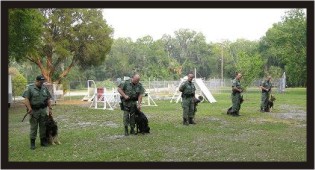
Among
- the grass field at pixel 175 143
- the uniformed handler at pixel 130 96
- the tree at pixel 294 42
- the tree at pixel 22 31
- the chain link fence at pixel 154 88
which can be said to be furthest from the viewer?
the tree at pixel 294 42

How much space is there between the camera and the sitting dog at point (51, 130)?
967 cm

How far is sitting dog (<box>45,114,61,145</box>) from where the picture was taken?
31.7ft

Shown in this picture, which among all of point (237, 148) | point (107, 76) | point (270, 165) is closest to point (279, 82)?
point (107, 76)

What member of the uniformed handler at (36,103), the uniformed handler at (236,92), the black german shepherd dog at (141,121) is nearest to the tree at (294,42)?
the uniformed handler at (236,92)

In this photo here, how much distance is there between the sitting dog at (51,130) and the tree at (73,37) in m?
22.0

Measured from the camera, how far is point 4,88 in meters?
6.45

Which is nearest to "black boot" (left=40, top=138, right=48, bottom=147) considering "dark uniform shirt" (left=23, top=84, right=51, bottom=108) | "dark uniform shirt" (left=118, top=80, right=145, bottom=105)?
"dark uniform shirt" (left=23, top=84, right=51, bottom=108)

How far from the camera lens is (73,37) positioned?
3272cm

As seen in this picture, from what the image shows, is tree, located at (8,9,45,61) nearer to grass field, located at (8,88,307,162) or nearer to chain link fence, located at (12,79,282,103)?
grass field, located at (8,88,307,162)

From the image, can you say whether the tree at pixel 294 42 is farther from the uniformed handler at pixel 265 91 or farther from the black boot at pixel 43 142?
the black boot at pixel 43 142

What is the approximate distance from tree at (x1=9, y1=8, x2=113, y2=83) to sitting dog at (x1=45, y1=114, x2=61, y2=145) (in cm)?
2196

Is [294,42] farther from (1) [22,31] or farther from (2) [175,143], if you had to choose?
(2) [175,143]

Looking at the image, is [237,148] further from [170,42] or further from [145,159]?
[170,42]

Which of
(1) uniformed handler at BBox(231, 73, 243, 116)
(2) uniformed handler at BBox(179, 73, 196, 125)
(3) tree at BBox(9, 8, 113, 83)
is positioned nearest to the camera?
(2) uniformed handler at BBox(179, 73, 196, 125)
